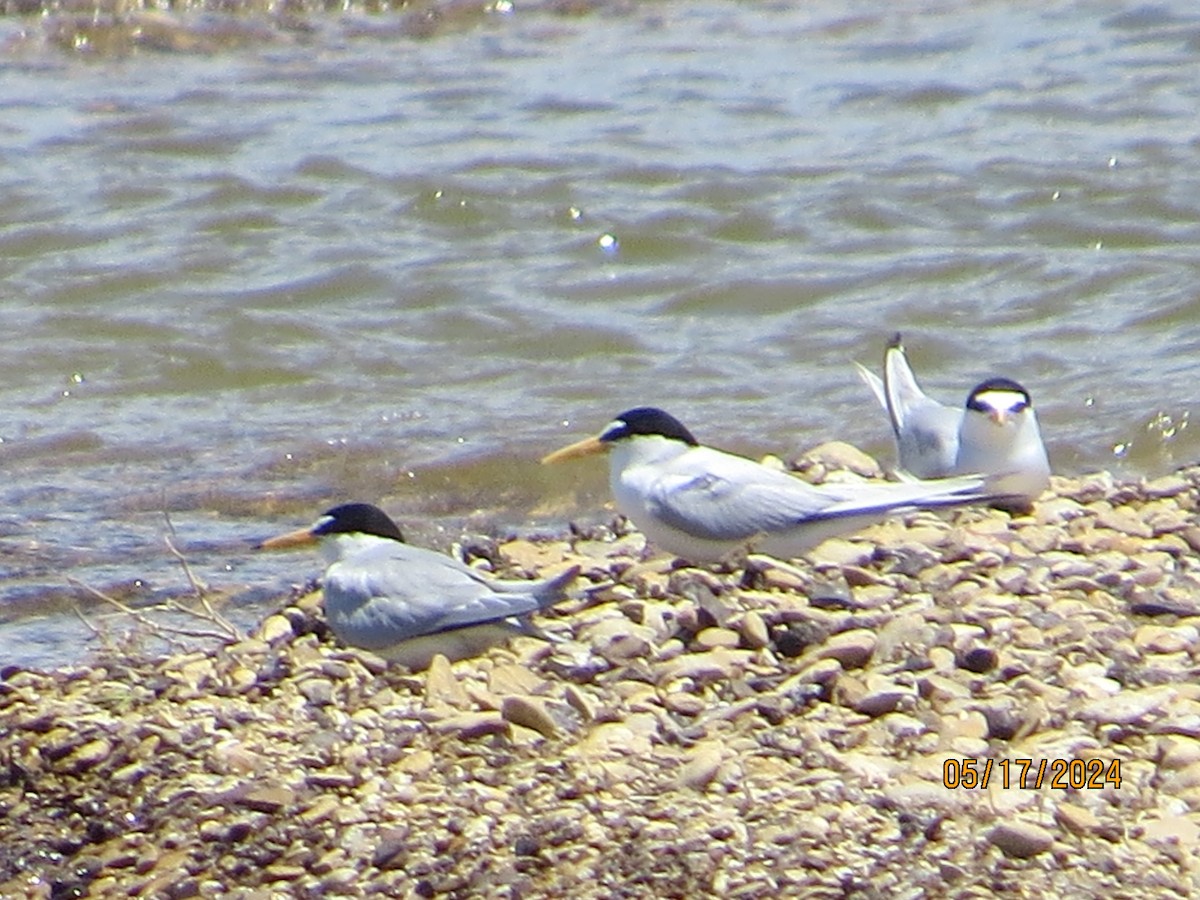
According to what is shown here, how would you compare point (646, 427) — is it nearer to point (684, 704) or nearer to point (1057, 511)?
point (1057, 511)

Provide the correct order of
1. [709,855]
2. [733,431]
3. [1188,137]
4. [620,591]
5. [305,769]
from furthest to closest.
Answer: [1188,137]
[733,431]
[620,591]
[305,769]
[709,855]

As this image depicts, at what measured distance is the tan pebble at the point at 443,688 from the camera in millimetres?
4844

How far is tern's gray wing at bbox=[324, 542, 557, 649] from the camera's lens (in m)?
5.07

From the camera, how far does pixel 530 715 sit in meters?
4.61

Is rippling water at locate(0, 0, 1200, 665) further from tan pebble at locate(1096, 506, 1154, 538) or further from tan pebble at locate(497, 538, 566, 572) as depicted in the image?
tan pebble at locate(1096, 506, 1154, 538)

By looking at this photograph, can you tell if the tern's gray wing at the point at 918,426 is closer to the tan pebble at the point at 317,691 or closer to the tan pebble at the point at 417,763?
the tan pebble at the point at 317,691

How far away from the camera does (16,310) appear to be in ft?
35.4

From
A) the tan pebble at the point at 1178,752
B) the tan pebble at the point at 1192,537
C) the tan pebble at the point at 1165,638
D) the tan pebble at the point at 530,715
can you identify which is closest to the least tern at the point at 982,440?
the tan pebble at the point at 1192,537

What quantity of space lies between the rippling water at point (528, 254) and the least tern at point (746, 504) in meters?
1.52

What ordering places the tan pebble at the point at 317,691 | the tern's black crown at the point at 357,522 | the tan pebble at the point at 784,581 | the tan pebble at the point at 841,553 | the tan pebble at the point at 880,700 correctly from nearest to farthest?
the tan pebble at the point at 880,700
the tan pebble at the point at 317,691
the tan pebble at the point at 784,581
the tan pebble at the point at 841,553
the tern's black crown at the point at 357,522

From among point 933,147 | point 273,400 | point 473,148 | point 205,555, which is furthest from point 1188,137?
point 205,555

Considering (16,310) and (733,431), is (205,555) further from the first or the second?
(16,310)

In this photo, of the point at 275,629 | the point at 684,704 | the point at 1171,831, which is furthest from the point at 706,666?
the point at 275,629

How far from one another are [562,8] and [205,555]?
410 inches
